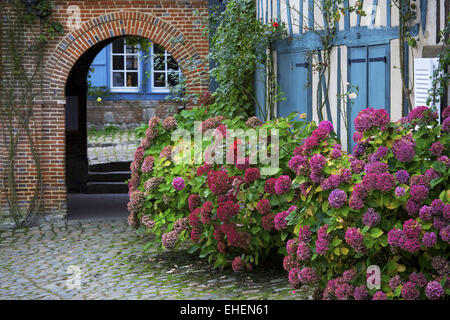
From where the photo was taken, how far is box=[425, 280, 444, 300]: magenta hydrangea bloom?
4.96 m

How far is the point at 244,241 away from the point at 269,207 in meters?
0.41

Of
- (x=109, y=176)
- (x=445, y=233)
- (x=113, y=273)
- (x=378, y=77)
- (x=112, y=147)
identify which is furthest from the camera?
(x=112, y=147)

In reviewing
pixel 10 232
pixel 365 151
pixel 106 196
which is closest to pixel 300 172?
pixel 365 151

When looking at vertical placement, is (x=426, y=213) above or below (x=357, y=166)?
below

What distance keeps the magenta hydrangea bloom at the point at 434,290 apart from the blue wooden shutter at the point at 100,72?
1868cm

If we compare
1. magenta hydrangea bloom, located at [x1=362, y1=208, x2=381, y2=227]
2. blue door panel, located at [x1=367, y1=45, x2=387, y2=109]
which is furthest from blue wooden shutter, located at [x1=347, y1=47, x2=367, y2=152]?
magenta hydrangea bloom, located at [x1=362, y1=208, x2=381, y2=227]

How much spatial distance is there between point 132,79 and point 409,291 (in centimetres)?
1886

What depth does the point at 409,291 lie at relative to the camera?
5055 mm

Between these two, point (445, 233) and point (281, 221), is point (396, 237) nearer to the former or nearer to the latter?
point (445, 233)

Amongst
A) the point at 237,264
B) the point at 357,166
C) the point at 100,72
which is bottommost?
the point at 237,264

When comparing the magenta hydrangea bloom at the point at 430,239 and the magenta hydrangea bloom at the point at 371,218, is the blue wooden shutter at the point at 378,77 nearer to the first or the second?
the magenta hydrangea bloom at the point at 371,218

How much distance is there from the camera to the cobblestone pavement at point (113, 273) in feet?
22.3

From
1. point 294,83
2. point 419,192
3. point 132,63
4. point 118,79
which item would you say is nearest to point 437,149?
point 419,192

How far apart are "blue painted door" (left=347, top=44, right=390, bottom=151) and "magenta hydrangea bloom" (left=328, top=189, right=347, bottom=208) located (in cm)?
212
